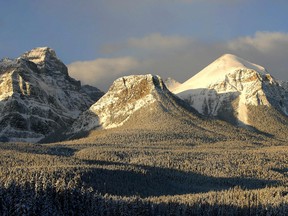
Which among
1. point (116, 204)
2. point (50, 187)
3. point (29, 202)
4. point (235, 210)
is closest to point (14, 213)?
point (29, 202)

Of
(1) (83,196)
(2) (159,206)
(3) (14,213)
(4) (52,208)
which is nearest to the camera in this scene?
(3) (14,213)

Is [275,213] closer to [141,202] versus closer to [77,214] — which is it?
[141,202]

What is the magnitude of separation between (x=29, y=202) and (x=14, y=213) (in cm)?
609

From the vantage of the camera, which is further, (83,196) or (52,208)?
(83,196)

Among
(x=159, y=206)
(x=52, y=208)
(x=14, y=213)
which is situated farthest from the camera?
(x=159, y=206)

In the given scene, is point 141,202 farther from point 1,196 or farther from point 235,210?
point 1,196

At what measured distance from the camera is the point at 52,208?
552 feet

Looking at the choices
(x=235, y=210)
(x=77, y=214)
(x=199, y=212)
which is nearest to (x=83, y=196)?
(x=77, y=214)

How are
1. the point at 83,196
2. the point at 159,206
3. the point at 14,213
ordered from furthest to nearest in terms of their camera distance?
the point at 159,206
the point at 83,196
the point at 14,213

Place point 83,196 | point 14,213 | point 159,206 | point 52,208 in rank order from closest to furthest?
1. point 14,213
2. point 52,208
3. point 83,196
4. point 159,206

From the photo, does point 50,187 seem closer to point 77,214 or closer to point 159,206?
point 77,214

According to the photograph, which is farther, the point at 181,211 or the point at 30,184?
the point at 181,211

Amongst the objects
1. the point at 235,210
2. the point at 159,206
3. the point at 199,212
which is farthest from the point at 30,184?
the point at 235,210

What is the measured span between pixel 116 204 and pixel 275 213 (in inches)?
2051
